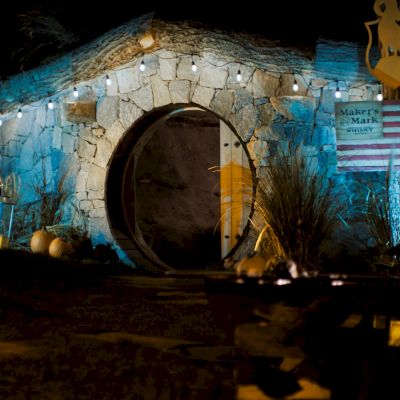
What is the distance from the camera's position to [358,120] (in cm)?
657

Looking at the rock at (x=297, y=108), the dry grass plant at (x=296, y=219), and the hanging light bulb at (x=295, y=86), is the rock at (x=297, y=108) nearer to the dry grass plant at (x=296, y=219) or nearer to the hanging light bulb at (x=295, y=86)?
the hanging light bulb at (x=295, y=86)

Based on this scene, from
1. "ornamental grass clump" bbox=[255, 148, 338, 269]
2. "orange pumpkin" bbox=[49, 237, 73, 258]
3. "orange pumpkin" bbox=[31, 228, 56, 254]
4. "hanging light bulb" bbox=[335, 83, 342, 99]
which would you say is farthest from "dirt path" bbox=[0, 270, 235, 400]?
"hanging light bulb" bbox=[335, 83, 342, 99]

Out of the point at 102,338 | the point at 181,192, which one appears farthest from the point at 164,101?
the point at 102,338

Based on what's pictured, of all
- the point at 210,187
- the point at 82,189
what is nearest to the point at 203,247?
the point at 210,187

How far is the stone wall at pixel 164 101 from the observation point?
6.77m

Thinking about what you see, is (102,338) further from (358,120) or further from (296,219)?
(358,120)

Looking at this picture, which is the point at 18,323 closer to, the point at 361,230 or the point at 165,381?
the point at 165,381

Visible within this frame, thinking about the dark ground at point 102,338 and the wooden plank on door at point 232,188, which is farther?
the wooden plank on door at point 232,188

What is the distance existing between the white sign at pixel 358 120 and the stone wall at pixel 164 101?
16 centimetres

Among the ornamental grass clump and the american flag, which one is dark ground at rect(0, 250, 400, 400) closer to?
the ornamental grass clump

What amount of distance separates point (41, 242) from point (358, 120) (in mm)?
3844

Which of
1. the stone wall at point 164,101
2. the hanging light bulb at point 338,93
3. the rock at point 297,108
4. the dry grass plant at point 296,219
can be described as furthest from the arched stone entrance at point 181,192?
the dry grass plant at point 296,219

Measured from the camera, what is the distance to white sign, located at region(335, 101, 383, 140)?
650 centimetres

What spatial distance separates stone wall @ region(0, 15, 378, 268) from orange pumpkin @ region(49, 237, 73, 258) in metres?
0.62
